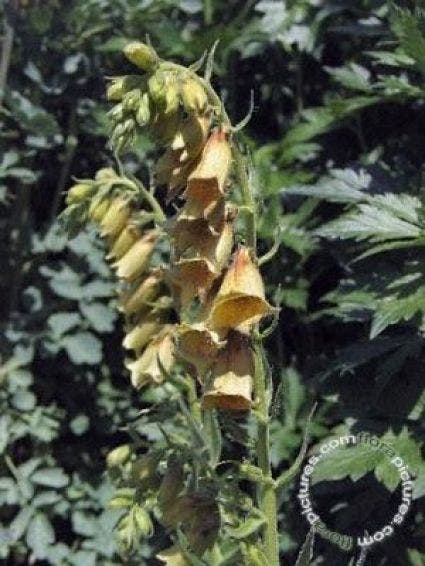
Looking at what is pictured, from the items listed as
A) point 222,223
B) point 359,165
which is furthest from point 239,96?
point 222,223

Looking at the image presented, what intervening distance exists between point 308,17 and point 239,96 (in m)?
0.31

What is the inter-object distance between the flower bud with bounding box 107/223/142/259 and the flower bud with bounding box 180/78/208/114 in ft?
1.47

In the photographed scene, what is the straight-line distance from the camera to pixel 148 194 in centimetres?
183

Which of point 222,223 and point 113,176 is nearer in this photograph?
point 222,223

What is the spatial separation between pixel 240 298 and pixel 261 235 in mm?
908

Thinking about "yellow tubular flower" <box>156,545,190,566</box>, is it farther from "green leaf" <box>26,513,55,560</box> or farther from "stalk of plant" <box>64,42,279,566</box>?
"green leaf" <box>26,513,55,560</box>

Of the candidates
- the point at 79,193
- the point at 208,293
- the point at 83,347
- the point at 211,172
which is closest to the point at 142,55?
the point at 211,172

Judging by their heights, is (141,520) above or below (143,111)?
below

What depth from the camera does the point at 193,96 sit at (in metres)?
1.38

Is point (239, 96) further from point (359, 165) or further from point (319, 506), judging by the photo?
point (319, 506)

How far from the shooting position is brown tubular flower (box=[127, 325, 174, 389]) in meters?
1.72

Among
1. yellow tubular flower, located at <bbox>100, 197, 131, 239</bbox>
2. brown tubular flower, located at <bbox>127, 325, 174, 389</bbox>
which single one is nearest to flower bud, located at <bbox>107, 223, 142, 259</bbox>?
yellow tubular flower, located at <bbox>100, 197, 131, 239</bbox>

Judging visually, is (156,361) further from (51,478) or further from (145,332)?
(51,478)

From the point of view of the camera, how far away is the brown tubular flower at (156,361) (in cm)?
172
